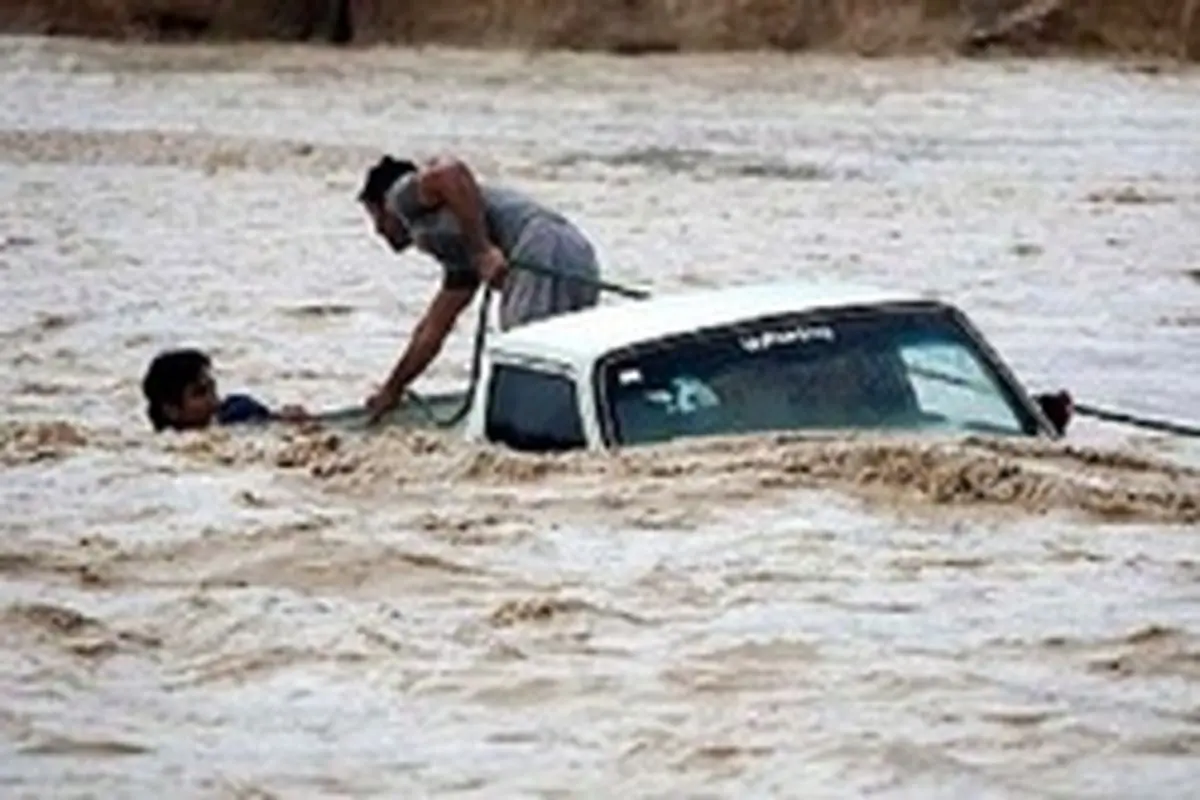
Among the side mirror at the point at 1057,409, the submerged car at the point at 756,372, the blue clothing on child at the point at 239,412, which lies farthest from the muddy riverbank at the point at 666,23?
the submerged car at the point at 756,372

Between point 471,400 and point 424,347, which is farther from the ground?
point 471,400

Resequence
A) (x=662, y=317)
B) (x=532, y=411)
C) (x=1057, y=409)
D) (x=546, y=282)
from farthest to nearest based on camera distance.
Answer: (x=546, y=282), (x=1057, y=409), (x=532, y=411), (x=662, y=317)

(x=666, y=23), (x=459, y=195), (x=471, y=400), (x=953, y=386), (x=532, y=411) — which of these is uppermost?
(x=459, y=195)

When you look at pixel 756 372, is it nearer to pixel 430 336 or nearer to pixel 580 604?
pixel 580 604

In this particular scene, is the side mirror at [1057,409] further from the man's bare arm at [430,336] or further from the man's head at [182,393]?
the man's head at [182,393]

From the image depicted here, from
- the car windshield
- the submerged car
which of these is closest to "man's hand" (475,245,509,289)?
the submerged car

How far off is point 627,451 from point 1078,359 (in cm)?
875

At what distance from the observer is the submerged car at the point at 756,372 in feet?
37.2

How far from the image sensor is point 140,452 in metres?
13.2

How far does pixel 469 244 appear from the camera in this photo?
44.7 ft

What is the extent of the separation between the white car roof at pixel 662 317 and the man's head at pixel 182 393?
1719mm

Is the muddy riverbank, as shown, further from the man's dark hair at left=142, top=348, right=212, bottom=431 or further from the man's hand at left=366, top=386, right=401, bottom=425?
the man's dark hair at left=142, top=348, right=212, bottom=431

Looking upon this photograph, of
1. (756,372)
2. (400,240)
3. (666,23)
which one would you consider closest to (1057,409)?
(756,372)

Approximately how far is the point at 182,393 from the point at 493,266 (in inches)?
44.1
